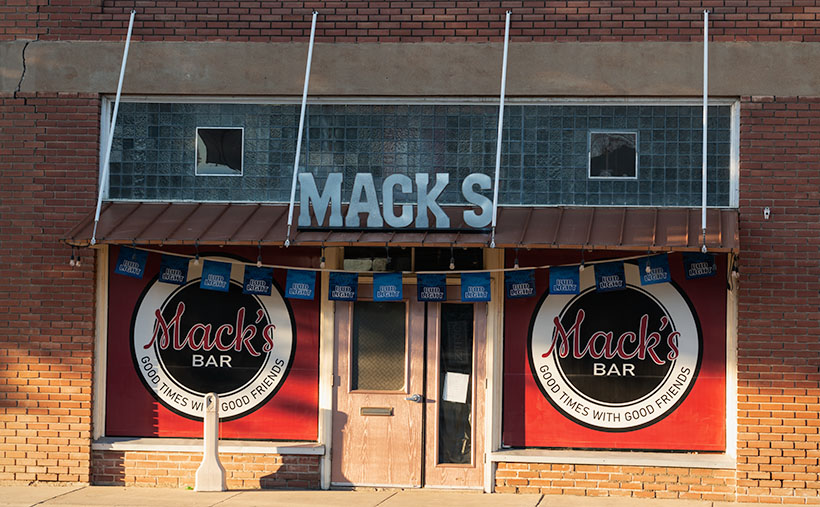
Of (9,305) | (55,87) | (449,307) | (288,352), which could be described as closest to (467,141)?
(449,307)

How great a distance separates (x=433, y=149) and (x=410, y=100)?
58 centimetres

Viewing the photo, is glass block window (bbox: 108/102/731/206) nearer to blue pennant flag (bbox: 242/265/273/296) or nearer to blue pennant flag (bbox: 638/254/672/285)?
blue pennant flag (bbox: 638/254/672/285)

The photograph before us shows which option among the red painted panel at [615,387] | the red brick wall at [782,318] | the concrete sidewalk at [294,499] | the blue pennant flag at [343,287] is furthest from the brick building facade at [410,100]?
the blue pennant flag at [343,287]

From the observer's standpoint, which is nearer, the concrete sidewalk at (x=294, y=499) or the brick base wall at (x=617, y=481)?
the concrete sidewalk at (x=294, y=499)

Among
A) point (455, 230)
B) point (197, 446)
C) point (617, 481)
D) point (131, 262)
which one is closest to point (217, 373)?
point (197, 446)

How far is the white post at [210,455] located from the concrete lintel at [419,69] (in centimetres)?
337

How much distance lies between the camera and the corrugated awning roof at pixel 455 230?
10.2 metres

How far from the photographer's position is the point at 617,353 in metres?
10.9

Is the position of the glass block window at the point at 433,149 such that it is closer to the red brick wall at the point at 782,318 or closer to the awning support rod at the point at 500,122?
the awning support rod at the point at 500,122

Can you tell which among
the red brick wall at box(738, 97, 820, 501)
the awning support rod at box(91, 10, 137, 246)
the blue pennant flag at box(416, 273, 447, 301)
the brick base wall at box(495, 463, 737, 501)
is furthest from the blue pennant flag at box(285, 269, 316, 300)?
the red brick wall at box(738, 97, 820, 501)

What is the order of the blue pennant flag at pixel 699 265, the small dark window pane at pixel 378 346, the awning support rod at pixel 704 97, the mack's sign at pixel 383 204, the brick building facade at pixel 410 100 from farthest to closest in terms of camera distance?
the small dark window pane at pixel 378 346 < the blue pennant flag at pixel 699 265 < the brick building facade at pixel 410 100 < the mack's sign at pixel 383 204 < the awning support rod at pixel 704 97

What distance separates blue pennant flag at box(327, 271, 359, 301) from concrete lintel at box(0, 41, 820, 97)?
1956 mm

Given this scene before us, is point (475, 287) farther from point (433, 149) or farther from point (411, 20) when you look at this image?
point (411, 20)

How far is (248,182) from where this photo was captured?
11.3 metres
